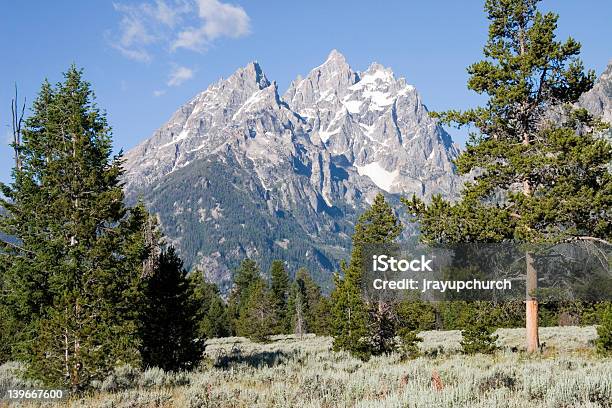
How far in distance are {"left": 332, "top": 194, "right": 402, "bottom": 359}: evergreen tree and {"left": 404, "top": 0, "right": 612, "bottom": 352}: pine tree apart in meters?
7.21

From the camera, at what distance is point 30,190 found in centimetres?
1541

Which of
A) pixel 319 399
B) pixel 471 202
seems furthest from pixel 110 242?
pixel 471 202

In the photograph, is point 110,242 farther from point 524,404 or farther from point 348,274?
point 348,274

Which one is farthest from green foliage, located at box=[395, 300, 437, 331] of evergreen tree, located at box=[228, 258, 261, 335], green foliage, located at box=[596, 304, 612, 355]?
evergreen tree, located at box=[228, 258, 261, 335]

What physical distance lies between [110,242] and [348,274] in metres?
14.3

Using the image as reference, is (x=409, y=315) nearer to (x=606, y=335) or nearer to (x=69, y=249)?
(x=606, y=335)

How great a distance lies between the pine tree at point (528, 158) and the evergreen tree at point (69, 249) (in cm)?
1084

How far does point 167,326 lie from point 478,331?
12.7 meters

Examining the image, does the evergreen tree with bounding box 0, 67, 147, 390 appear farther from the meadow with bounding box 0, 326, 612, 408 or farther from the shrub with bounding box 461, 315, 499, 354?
the shrub with bounding box 461, 315, 499, 354

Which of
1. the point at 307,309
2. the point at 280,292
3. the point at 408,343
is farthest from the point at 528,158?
the point at 307,309

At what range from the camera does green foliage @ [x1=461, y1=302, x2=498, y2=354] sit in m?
20.1

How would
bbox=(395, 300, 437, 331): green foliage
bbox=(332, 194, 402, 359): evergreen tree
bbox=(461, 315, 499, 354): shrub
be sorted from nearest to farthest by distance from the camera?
bbox=(461, 315, 499, 354): shrub < bbox=(395, 300, 437, 331): green foliage < bbox=(332, 194, 402, 359): evergreen tree

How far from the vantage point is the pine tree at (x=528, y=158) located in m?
17.1

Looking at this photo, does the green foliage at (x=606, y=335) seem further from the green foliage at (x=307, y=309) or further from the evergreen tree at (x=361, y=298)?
the green foliage at (x=307, y=309)
